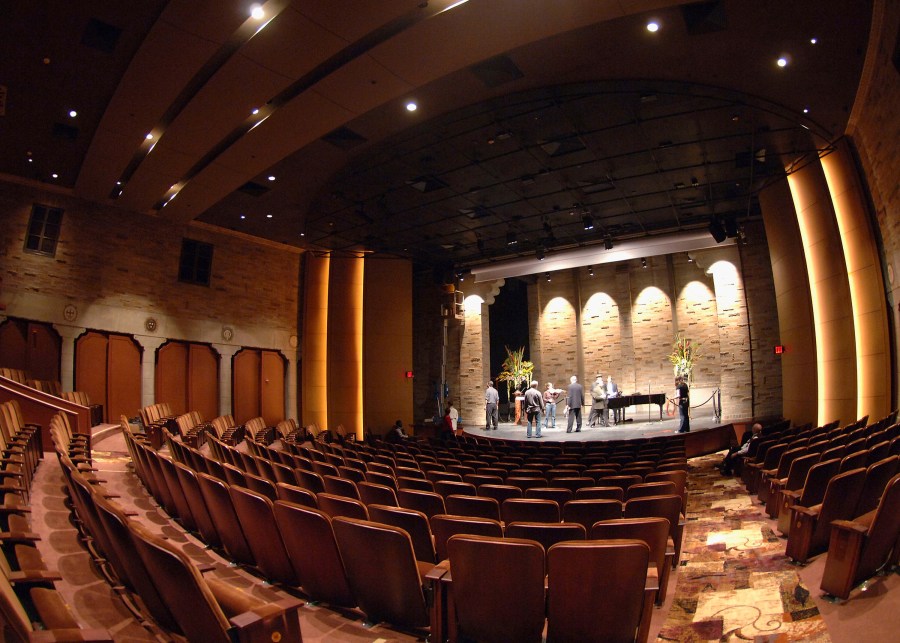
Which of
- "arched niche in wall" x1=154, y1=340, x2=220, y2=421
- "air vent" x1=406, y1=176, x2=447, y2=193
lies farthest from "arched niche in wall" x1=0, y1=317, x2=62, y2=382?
"air vent" x1=406, y1=176, x2=447, y2=193

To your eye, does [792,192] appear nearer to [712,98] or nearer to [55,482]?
[712,98]

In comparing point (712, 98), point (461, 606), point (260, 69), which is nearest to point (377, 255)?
point (260, 69)

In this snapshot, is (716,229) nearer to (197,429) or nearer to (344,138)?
(344,138)

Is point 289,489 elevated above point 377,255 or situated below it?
below

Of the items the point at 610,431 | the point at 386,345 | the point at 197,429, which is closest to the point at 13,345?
the point at 197,429

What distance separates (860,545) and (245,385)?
14637 millimetres

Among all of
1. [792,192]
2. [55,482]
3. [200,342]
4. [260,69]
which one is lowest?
[55,482]

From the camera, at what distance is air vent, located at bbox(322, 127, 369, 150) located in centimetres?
925

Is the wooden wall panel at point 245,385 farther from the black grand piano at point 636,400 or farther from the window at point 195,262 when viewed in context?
the black grand piano at point 636,400

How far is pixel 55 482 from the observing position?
4.46m

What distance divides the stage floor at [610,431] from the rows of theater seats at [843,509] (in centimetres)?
734

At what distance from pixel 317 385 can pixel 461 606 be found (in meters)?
14.2

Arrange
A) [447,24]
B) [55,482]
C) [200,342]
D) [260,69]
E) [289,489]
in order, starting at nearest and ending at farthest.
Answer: [289,489], [55,482], [447,24], [260,69], [200,342]

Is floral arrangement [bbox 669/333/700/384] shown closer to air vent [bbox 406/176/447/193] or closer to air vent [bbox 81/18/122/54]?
air vent [bbox 406/176/447/193]
